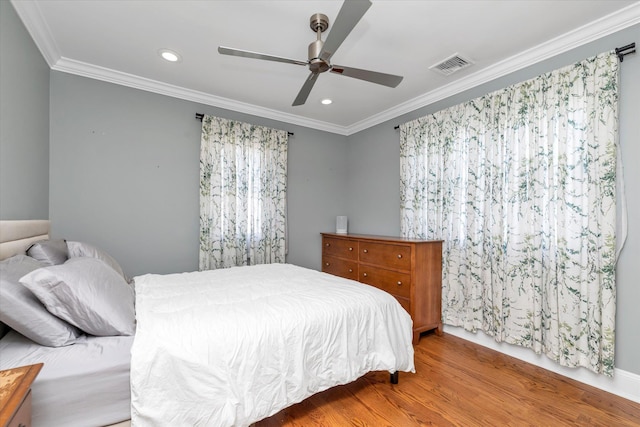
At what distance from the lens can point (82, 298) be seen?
125 centimetres

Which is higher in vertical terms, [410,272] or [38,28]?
[38,28]

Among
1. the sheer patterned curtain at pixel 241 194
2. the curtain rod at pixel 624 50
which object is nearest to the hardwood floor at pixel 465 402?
the sheer patterned curtain at pixel 241 194

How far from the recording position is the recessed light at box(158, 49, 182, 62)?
2445mm

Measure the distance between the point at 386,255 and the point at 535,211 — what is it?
1.40 meters

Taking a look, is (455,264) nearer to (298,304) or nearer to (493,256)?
(493,256)

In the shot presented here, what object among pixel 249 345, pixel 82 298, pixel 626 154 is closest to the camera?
pixel 82 298

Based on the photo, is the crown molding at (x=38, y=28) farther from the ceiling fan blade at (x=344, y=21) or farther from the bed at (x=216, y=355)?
the ceiling fan blade at (x=344, y=21)

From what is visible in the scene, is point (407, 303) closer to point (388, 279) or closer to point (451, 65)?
point (388, 279)

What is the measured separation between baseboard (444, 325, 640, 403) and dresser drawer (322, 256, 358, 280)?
1.41 meters

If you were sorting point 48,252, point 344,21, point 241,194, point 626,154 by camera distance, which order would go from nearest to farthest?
point 344,21 < point 48,252 < point 626,154 < point 241,194

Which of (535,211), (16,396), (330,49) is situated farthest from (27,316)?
(535,211)

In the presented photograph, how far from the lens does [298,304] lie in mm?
1666

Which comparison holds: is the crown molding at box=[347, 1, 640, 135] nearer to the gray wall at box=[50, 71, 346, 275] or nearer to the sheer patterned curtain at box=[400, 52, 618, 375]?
the sheer patterned curtain at box=[400, 52, 618, 375]

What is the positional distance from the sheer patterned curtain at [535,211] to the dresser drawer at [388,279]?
510 millimetres
